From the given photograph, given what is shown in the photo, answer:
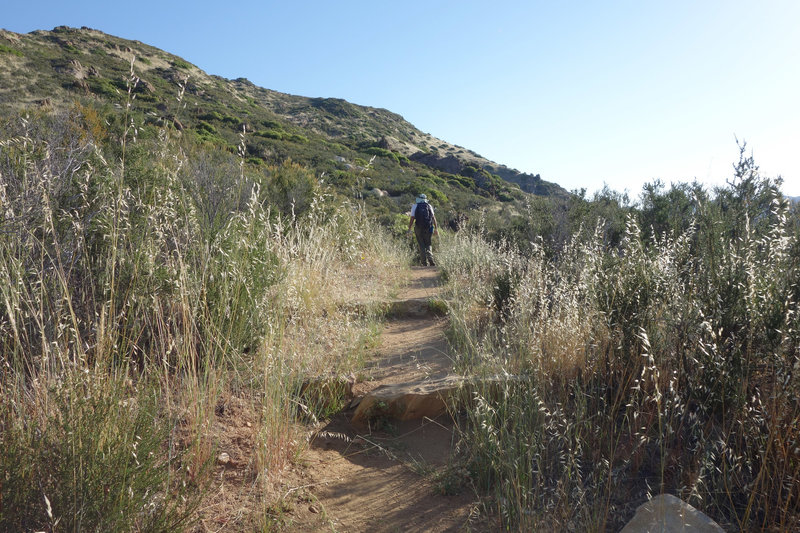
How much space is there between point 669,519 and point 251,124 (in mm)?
34852

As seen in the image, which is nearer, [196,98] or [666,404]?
[666,404]

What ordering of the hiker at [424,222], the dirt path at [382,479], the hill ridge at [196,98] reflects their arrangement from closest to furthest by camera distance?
the dirt path at [382,479] < the hiker at [424,222] < the hill ridge at [196,98]

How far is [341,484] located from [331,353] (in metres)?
1.46

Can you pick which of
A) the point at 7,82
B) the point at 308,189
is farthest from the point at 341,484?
the point at 7,82

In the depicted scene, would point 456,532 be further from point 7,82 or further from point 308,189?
point 7,82

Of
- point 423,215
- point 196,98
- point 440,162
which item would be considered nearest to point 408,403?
point 423,215

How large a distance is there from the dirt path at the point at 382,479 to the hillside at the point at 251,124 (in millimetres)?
10402

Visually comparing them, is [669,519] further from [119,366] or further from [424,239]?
A: [424,239]

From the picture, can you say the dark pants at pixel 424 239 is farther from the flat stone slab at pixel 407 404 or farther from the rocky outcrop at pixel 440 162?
the rocky outcrop at pixel 440 162

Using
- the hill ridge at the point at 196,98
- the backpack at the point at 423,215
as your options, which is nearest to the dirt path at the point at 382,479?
the backpack at the point at 423,215

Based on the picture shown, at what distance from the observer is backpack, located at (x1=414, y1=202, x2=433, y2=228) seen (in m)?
11.2

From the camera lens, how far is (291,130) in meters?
34.9

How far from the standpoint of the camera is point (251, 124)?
32.4 m

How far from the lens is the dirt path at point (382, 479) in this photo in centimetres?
214
